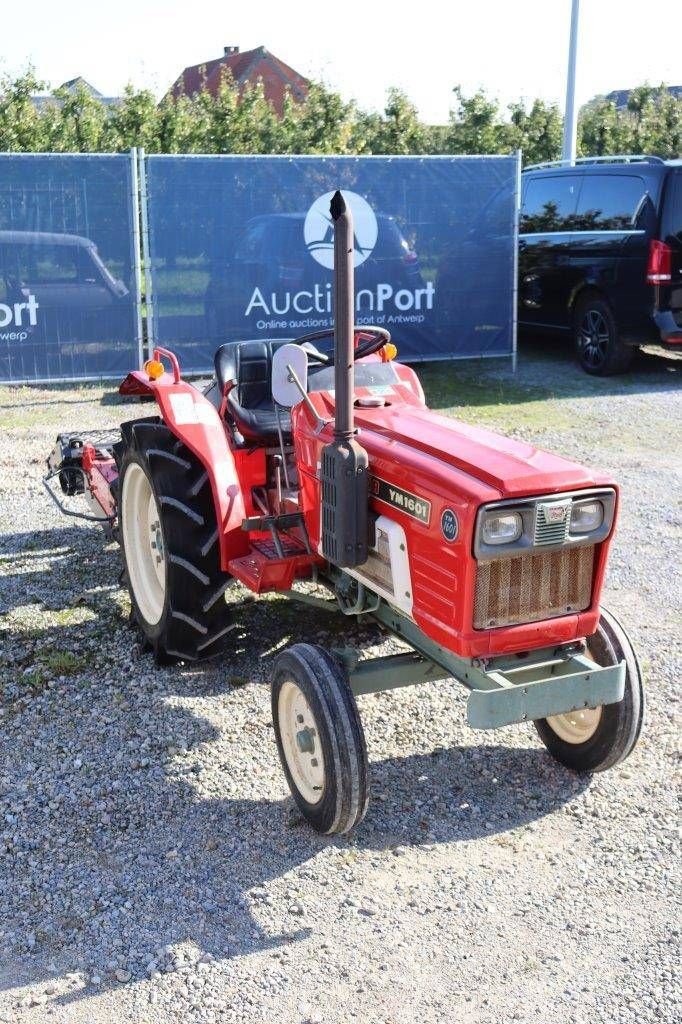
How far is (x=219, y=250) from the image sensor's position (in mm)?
9789

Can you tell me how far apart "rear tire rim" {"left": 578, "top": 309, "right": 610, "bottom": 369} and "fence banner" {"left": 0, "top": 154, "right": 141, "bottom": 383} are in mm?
4436

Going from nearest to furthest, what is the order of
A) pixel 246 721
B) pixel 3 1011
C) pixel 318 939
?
pixel 3 1011 → pixel 318 939 → pixel 246 721

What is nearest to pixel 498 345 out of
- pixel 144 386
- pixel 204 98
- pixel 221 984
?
pixel 144 386

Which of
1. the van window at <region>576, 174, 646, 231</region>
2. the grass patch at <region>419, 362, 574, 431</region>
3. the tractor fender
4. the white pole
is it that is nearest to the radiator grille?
the tractor fender

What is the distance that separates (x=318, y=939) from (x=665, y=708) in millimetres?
1915

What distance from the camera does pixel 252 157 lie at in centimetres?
972

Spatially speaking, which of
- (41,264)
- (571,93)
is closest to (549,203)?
(41,264)

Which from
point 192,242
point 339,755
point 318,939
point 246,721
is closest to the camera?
point 318,939

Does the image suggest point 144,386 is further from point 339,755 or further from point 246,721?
point 339,755

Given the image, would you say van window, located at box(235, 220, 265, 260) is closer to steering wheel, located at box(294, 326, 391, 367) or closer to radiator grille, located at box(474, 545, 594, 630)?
steering wheel, located at box(294, 326, 391, 367)

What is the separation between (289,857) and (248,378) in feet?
7.45

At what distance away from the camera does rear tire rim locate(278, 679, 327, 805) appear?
11.4ft

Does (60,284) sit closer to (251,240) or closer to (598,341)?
(251,240)

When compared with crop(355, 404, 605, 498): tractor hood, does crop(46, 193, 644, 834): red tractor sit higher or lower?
lower
